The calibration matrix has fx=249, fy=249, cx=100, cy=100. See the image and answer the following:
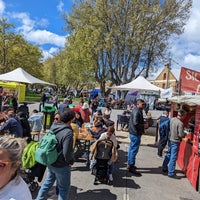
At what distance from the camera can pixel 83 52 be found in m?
30.4

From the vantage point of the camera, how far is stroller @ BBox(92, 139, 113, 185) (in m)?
5.31

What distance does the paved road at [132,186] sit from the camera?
4.91 meters

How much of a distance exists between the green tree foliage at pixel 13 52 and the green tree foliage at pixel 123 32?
1101cm

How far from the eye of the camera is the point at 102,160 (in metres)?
5.42

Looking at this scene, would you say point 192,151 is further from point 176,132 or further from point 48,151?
point 48,151

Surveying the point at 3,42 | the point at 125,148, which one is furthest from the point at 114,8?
the point at 125,148

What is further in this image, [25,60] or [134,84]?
[25,60]

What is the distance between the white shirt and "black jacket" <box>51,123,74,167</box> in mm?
1803

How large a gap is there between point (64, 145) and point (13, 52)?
39.3 m

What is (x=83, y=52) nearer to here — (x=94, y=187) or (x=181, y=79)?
(x=181, y=79)

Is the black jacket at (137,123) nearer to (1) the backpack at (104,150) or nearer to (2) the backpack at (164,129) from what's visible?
(1) the backpack at (104,150)

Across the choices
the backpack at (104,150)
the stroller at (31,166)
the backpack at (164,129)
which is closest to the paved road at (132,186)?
the stroller at (31,166)

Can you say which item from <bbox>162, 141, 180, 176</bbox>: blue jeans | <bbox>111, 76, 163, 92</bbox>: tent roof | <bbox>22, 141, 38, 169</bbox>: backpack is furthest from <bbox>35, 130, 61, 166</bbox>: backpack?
<bbox>111, 76, 163, 92</bbox>: tent roof

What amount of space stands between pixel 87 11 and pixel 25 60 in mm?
16535
